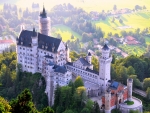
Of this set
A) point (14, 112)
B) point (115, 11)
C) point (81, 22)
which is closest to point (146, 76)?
point (14, 112)

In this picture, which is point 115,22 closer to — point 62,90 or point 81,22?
point 81,22

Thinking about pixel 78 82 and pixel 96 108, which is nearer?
pixel 96 108

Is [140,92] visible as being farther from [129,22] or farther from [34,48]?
[129,22]

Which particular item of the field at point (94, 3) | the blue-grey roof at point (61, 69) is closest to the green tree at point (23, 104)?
the blue-grey roof at point (61, 69)

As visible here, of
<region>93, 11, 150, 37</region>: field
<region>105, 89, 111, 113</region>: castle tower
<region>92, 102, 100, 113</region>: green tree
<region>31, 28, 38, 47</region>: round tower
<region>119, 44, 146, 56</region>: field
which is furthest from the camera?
<region>93, 11, 150, 37</region>: field

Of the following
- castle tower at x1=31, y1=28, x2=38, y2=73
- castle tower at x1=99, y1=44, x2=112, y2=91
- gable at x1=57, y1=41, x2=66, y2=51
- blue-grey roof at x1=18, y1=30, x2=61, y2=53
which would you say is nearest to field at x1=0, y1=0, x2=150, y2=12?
blue-grey roof at x1=18, y1=30, x2=61, y2=53

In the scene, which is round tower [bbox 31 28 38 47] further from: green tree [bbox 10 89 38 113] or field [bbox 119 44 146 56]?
field [bbox 119 44 146 56]

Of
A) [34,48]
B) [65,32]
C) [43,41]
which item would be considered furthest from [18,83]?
[65,32]

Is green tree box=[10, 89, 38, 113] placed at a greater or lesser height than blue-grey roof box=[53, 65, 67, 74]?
greater
